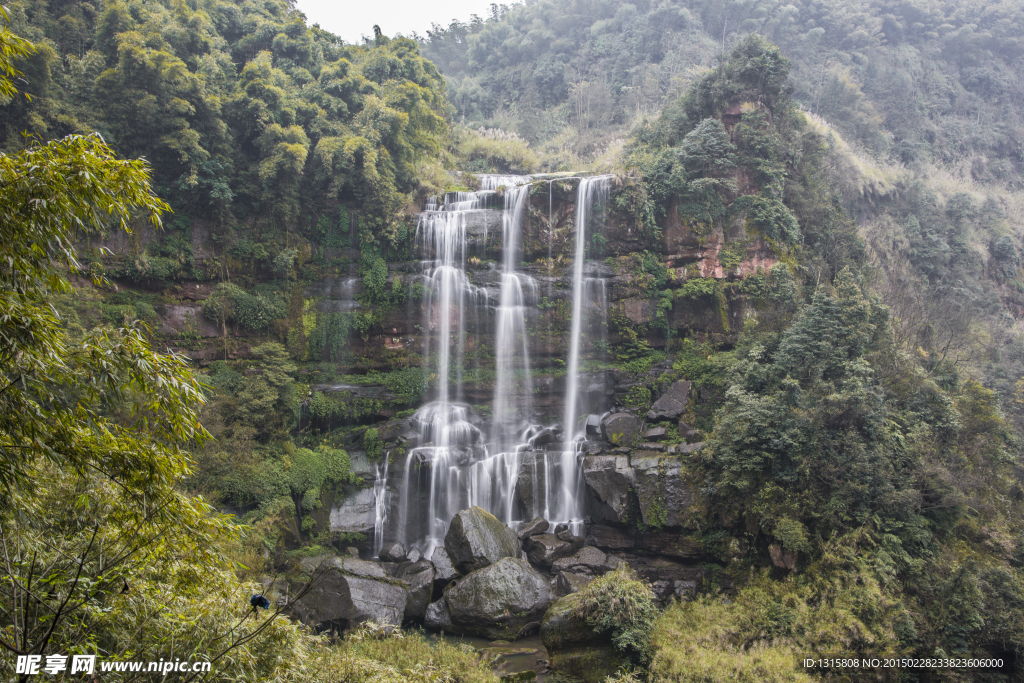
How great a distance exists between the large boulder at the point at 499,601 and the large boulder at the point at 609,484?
319cm

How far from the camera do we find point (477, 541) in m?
12.8

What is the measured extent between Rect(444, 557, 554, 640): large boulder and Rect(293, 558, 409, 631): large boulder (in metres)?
1.19

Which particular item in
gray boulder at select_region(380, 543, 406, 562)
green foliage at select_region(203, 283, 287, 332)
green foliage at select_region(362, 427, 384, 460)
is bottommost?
gray boulder at select_region(380, 543, 406, 562)

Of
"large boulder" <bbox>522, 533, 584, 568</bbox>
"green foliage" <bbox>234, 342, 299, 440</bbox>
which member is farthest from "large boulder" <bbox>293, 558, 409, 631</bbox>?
"green foliage" <bbox>234, 342, 299, 440</bbox>

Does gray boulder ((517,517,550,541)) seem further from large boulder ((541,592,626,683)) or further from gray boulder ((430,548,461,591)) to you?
large boulder ((541,592,626,683))

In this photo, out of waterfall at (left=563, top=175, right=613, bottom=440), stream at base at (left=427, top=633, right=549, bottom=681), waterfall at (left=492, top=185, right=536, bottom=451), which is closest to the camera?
stream at base at (left=427, top=633, right=549, bottom=681)

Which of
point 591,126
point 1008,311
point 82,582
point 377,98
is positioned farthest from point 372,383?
point 1008,311

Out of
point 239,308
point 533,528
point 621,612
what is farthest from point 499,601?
point 239,308

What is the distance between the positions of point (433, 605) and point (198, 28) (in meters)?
19.3

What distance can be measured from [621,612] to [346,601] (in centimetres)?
569

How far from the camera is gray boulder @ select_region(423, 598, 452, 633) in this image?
11773mm

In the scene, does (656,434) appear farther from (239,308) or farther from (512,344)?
(239,308)

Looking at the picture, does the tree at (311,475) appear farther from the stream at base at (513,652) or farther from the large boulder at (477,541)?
the stream at base at (513,652)

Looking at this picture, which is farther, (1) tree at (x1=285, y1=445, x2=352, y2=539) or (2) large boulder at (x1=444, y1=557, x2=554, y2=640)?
(1) tree at (x1=285, y1=445, x2=352, y2=539)
